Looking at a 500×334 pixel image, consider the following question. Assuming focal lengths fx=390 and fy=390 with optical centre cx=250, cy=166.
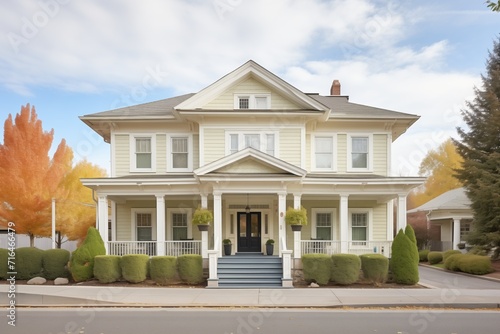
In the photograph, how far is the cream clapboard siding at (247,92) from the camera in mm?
18359

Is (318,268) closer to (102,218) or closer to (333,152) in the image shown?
(333,152)

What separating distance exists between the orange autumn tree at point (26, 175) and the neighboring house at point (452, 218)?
79.6 ft

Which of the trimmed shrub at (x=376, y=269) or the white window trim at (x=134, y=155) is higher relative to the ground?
the white window trim at (x=134, y=155)

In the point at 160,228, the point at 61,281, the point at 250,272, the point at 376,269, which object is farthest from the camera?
the point at 160,228

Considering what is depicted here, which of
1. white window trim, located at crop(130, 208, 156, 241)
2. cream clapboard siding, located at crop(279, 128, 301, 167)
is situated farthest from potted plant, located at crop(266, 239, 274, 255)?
white window trim, located at crop(130, 208, 156, 241)

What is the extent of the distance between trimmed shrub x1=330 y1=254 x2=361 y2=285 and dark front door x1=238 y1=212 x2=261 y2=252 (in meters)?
4.50

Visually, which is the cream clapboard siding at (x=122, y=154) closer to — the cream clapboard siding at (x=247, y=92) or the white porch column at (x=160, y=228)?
the white porch column at (x=160, y=228)

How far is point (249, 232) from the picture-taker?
1856 cm

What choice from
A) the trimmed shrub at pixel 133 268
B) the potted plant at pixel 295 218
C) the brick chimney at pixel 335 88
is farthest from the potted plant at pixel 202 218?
the brick chimney at pixel 335 88

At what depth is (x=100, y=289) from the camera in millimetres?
13859

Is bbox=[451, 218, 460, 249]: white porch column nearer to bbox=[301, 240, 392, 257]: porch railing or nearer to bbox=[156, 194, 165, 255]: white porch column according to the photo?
bbox=[301, 240, 392, 257]: porch railing

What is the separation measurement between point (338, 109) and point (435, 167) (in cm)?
2963

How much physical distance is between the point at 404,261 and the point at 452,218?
15.0m

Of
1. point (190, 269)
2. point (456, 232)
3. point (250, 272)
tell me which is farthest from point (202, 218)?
point (456, 232)
